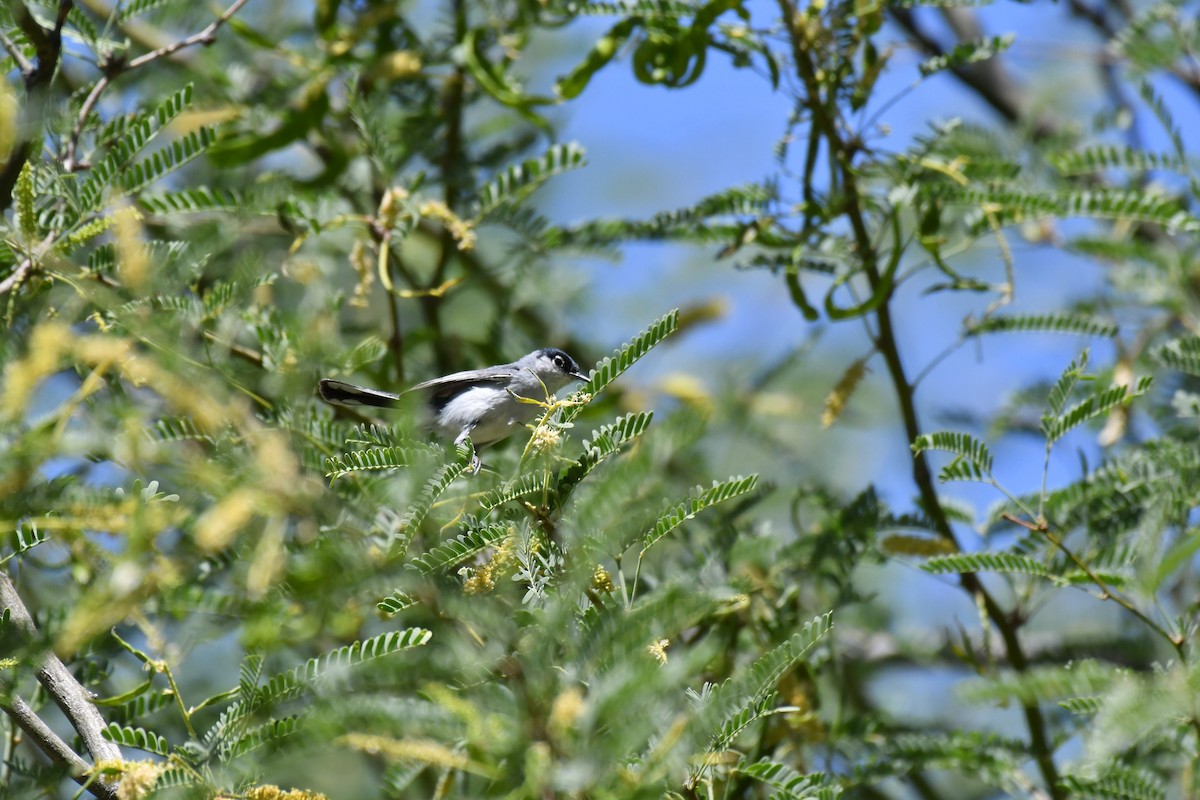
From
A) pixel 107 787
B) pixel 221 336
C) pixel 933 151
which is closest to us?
pixel 107 787

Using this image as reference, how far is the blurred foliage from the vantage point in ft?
4.68

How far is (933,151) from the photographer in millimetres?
3176

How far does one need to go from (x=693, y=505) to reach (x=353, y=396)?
4.08ft

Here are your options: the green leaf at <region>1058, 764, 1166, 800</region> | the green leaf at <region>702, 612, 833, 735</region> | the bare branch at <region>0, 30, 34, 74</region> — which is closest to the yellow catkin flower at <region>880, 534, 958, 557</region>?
the green leaf at <region>1058, 764, 1166, 800</region>

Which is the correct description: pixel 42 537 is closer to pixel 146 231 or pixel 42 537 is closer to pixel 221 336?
pixel 221 336

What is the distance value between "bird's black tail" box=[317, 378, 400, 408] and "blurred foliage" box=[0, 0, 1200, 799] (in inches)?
2.5

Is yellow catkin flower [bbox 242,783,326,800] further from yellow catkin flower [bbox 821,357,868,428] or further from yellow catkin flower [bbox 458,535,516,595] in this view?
yellow catkin flower [bbox 821,357,868,428]

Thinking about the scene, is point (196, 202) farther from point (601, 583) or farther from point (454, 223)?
point (601, 583)

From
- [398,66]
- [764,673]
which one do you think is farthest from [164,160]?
[764,673]

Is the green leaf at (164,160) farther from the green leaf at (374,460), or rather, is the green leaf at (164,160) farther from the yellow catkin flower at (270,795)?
the yellow catkin flower at (270,795)

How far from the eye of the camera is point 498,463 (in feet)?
8.41

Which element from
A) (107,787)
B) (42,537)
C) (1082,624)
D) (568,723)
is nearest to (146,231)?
(42,537)

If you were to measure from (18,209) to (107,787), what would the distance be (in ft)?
3.28

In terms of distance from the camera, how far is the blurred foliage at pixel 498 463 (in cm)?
143
